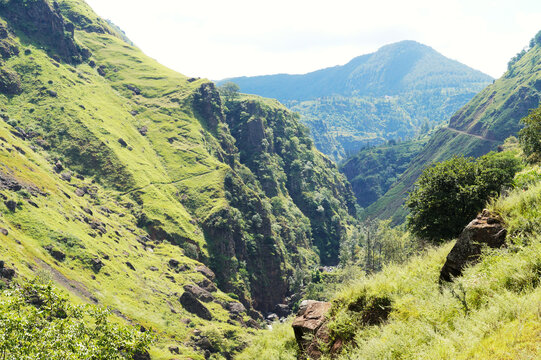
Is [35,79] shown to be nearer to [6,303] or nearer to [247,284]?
[247,284]

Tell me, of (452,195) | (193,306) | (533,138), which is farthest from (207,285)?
(452,195)

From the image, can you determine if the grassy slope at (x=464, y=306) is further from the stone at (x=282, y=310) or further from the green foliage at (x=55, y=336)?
the stone at (x=282, y=310)

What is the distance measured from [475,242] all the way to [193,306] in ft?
361

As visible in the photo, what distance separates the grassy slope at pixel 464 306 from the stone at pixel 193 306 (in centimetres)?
10206

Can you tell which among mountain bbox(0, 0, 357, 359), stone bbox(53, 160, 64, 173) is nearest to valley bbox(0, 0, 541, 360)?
mountain bbox(0, 0, 357, 359)

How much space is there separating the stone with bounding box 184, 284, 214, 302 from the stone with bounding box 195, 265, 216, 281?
33.3 feet

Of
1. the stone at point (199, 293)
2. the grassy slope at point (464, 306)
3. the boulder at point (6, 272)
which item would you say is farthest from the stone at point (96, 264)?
the grassy slope at point (464, 306)

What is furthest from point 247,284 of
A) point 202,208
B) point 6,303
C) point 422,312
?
point 422,312

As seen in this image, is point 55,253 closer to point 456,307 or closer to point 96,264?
point 96,264

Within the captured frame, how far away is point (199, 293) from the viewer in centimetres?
11894

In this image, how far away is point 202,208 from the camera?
161m

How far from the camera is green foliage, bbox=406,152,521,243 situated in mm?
26031

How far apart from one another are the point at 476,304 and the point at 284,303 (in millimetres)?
153510

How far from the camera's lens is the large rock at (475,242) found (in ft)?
40.4
